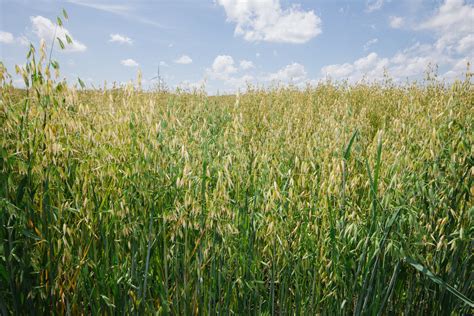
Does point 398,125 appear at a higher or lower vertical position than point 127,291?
higher

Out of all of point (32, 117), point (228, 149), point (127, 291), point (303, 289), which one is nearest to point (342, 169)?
point (228, 149)

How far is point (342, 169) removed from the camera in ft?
6.02

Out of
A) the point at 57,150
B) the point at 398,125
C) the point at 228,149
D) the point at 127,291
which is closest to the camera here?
the point at 57,150

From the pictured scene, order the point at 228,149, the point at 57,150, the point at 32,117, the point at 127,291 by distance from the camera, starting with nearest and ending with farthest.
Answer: the point at 57,150 → the point at 127,291 → the point at 32,117 → the point at 228,149

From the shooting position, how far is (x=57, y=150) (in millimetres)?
1681

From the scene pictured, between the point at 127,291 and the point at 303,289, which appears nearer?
the point at 127,291

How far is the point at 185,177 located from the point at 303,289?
1099 mm

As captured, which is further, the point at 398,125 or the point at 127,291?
the point at 398,125

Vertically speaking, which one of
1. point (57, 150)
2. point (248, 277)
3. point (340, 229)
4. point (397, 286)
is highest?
point (57, 150)

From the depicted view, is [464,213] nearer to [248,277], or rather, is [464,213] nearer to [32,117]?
[248,277]

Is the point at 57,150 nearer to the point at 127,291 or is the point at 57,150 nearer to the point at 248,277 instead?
the point at 127,291

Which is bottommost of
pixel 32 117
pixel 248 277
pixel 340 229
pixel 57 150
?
pixel 248 277

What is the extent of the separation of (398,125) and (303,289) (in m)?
1.41

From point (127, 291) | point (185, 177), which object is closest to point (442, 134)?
point (185, 177)
